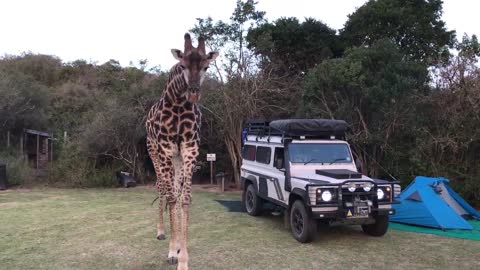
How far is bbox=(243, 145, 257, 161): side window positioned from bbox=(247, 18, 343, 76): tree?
7573mm

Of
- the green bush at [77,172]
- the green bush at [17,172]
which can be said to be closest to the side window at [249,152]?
the green bush at [77,172]

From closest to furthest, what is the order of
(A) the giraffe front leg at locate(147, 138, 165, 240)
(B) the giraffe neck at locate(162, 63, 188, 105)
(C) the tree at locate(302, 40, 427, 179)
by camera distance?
(B) the giraffe neck at locate(162, 63, 188, 105)
(A) the giraffe front leg at locate(147, 138, 165, 240)
(C) the tree at locate(302, 40, 427, 179)

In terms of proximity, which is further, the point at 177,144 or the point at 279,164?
the point at 279,164

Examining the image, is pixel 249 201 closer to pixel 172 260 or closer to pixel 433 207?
pixel 433 207

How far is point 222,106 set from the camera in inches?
594

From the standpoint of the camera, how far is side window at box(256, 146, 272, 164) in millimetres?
9070

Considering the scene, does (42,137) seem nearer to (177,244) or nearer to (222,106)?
(222,106)

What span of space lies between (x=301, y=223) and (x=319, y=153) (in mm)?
1767

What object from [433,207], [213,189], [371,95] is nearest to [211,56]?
[433,207]

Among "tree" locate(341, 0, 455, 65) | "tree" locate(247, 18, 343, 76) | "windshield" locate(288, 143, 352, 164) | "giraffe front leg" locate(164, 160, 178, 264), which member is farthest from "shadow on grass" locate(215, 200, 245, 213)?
"tree" locate(341, 0, 455, 65)

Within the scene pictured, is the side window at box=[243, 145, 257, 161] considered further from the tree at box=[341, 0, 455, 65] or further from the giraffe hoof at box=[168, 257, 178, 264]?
the tree at box=[341, 0, 455, 65]

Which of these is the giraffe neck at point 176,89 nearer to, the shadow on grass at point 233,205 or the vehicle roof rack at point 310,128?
the vehicle roof rack at point 310,128

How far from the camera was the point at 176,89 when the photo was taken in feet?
17.9

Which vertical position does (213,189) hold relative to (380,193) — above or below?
below
